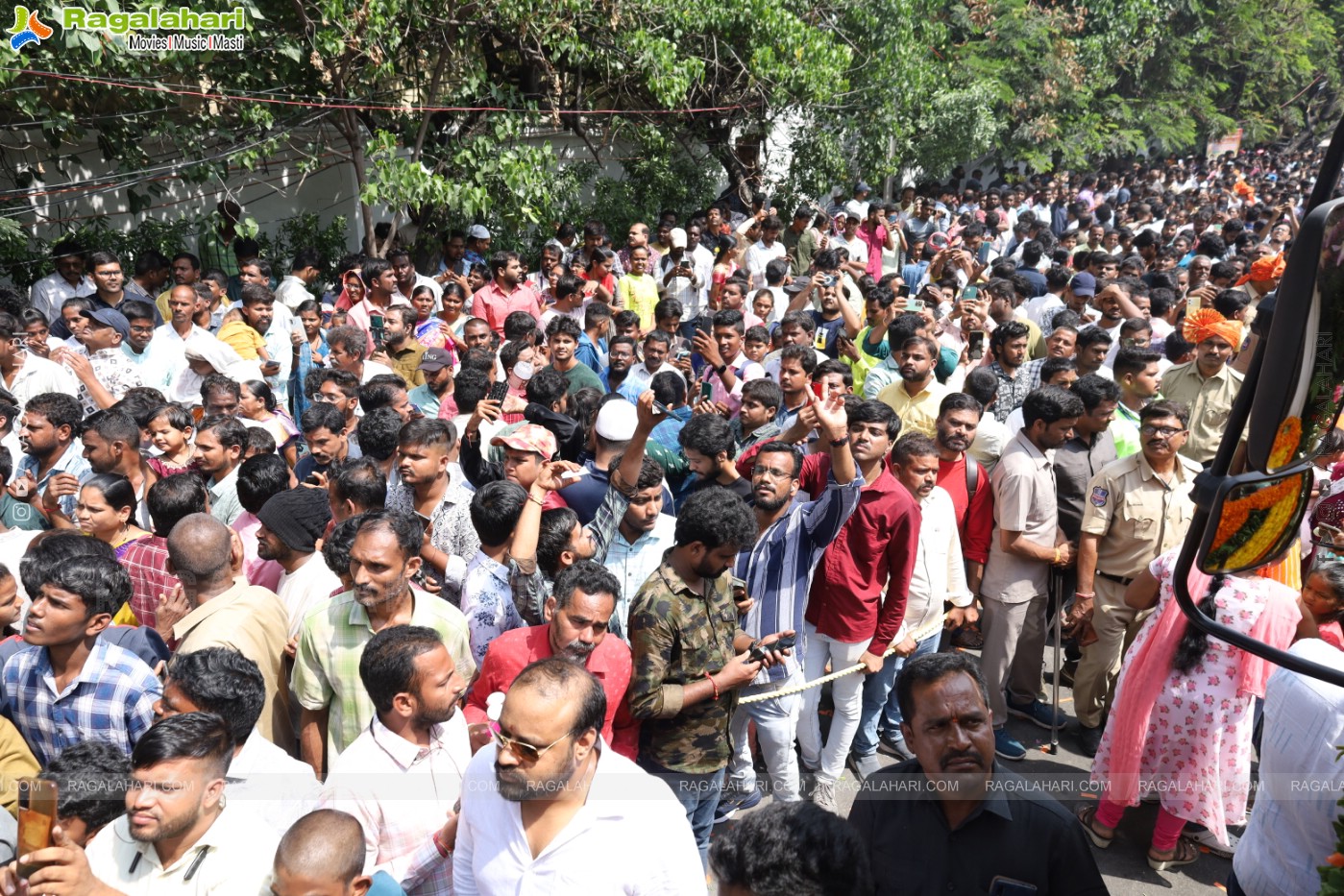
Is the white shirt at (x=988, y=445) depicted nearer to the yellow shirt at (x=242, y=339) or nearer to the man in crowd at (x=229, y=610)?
the man in crowd at (x=229, y=610)

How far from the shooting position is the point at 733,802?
14.8ft

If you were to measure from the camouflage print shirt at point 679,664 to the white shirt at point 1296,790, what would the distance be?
1.70 m

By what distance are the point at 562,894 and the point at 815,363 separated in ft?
13.6

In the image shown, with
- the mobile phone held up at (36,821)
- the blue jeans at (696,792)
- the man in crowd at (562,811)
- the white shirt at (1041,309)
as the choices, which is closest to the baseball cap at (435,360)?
the blue jeans at (696,792)

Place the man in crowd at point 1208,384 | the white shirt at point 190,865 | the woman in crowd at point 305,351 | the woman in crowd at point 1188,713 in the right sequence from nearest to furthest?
the white shirt at point 190,865, the woman in crowd at point 1188,713, the man in crowd at point 1208,384, the woman in crowd at point 305,351

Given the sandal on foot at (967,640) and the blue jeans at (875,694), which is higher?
the blue jeans at (875,694)

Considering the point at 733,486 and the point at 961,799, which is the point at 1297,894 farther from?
the point at 733,486

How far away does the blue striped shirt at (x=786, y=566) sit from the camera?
13.5ft

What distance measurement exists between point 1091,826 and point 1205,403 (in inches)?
121

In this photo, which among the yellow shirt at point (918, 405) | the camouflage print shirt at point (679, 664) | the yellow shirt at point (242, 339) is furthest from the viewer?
the yellow shirt at point (242, 339)

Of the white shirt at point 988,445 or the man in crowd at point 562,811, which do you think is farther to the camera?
the white shirt at point 988,445

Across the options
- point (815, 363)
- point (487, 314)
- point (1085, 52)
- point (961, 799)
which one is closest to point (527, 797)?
point (961, 799)

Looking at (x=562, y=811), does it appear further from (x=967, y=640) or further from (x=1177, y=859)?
(x=967, y=640)

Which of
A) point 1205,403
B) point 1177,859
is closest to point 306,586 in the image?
point 1177,859
